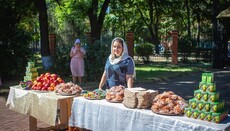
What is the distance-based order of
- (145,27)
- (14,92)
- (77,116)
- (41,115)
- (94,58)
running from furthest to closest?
(145,27), (94,58), (14,92), (41,115), (77,116)

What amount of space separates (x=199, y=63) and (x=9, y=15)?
50.4 feet

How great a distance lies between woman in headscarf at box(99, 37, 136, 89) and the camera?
16.9 ft

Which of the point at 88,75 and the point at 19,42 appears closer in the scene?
the point at 88,75

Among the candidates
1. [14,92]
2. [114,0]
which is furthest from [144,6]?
[14,92]

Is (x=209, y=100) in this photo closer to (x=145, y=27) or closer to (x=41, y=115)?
(x=41, y=115)

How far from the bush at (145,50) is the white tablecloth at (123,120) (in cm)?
1928

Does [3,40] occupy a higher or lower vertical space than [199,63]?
higher

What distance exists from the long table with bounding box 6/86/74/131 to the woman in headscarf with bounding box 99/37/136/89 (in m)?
0.96

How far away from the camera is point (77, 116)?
4777mm

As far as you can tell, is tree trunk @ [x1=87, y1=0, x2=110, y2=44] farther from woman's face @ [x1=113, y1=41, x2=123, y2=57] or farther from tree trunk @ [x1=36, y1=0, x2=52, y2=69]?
woman's face @ [x1=113, y1=41, x2=123, y2=57]

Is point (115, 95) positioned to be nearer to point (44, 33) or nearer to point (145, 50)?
point (44, 33)

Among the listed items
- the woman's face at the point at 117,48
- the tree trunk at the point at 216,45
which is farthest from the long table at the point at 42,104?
the tree trunk at the point at 216,45

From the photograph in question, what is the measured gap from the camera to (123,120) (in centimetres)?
409

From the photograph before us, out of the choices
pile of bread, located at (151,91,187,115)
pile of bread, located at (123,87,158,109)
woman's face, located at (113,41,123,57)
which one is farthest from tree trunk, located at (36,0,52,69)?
pile of bread, located at (151,91,187,115)
